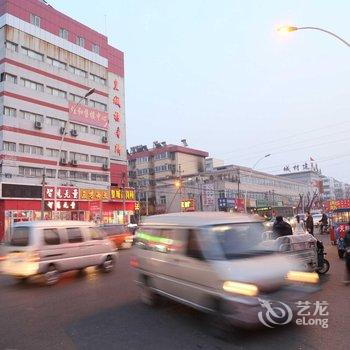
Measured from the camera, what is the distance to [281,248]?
1078cm

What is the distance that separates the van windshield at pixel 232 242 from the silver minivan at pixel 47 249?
21.9 feet

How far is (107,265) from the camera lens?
14805 mm

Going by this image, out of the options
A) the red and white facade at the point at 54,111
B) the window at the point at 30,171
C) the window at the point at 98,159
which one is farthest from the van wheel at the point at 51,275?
the window at the point at 98,159

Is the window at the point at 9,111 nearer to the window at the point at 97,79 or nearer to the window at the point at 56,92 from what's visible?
the window at the point at 56,92

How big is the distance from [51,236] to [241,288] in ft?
25.9

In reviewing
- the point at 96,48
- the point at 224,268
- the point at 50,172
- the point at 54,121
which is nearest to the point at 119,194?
the point at 50,172

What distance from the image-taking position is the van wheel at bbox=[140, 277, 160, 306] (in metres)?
8.92

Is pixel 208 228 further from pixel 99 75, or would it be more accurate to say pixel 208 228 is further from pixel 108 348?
pixel 99 75

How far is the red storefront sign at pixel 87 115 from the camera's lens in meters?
52.2

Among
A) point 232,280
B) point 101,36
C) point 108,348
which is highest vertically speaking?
point 101,36

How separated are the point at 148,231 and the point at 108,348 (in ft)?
11.1

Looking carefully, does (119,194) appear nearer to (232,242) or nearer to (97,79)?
(97,79)

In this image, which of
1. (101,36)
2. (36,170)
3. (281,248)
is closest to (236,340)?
(281,248)

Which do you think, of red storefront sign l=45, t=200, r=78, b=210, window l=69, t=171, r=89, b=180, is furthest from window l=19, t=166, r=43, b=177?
window l=69, t=171, r=89, b=180
